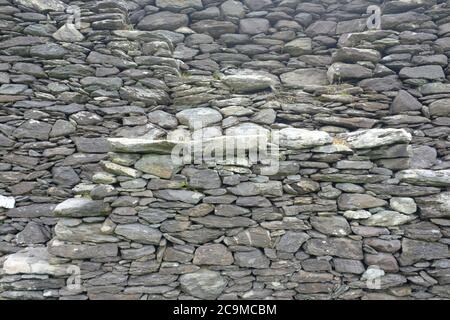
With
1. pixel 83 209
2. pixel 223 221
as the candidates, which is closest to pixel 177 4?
pixel 83 209

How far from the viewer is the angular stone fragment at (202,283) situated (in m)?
4.23

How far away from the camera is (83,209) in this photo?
426 centimetres

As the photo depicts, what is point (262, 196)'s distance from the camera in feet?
14.2

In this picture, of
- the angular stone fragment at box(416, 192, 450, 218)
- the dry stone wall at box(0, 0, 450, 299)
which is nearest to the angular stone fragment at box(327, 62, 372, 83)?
the dry stone wall at box(0, 0, 450, 299)

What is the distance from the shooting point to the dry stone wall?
4.25 metres

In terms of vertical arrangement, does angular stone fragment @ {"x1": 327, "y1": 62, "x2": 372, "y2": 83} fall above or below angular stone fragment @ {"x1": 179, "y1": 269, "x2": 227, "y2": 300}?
above

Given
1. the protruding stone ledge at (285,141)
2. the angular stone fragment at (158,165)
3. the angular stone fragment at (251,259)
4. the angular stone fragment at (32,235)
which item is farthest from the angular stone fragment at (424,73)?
the angular stone fragment at (32,235)

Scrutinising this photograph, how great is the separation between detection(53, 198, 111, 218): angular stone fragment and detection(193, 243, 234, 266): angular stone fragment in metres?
1.45

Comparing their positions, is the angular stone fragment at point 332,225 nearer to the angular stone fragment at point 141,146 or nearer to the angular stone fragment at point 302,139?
the angular stone fragment at point 302,139

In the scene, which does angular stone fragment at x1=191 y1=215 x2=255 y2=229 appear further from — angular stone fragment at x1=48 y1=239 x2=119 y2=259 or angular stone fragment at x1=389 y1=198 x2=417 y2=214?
angular stone fragment at x1=389 y1=198 x2=417 y2=214

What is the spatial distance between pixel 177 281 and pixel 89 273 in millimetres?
1253

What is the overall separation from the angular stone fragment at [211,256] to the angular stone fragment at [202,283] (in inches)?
6.0

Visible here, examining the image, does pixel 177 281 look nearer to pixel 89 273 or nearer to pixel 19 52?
pixel 89 273

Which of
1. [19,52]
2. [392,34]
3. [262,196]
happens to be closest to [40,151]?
[19,52]
